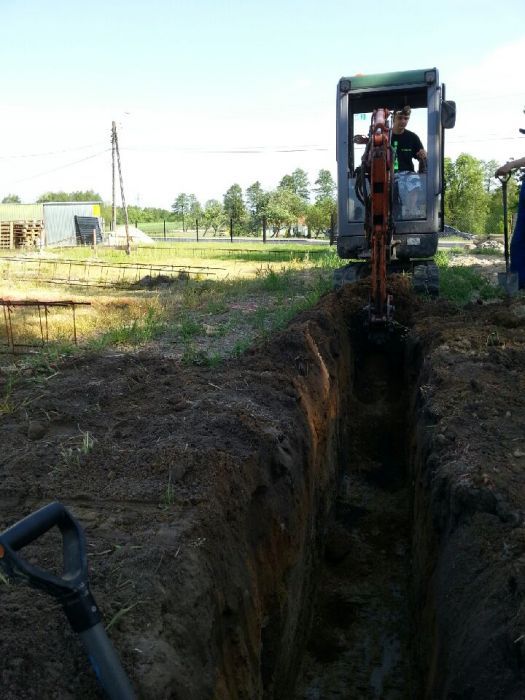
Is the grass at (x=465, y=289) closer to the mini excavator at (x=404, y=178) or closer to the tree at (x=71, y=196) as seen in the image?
the mini excavator at (x=404, y=178)

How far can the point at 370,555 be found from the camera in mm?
5664

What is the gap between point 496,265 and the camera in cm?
1898

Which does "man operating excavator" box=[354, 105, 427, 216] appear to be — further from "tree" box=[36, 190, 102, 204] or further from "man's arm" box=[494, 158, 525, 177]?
"tree" box=[36, 190, 102, 204]

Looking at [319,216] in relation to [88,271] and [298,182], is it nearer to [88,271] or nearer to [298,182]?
[298,182]

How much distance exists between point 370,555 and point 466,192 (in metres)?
39.3

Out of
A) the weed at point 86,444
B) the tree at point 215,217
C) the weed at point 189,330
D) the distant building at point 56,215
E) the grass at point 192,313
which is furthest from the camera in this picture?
the tree at point 215,217

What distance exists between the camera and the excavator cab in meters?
9.45

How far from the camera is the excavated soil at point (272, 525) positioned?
243 cm

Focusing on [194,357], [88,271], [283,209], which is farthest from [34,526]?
[283,209]

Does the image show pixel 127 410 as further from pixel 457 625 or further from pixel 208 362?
pixel 457 625

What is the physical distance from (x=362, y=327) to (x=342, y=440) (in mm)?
1962

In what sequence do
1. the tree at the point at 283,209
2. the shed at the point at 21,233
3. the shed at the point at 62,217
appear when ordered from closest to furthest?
the shed at the point at 21,233 → the shed at the point at 62,217 → the tree at the point at 283,209

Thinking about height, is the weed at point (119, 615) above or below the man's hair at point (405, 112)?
below

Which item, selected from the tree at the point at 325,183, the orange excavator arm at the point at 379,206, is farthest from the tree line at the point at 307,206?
the orange excavator arm at the point at 379,206
